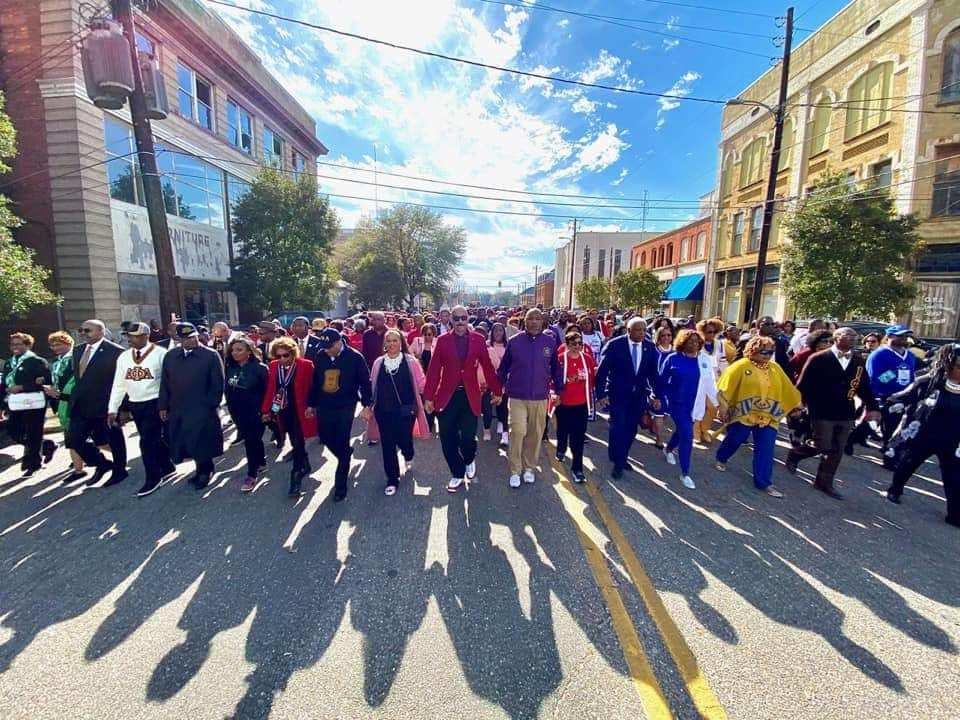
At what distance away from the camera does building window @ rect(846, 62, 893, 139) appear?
16.5 m

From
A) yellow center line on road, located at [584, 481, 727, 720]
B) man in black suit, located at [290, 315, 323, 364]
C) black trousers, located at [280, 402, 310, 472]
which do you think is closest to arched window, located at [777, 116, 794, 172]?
man in black suit, located at [290, 315, 323, 364]

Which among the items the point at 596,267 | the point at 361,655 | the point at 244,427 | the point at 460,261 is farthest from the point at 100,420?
the point at 596,267

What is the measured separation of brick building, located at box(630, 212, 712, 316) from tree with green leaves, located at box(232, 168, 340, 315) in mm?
24462

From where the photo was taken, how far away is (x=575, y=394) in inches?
197

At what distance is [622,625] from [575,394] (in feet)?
8.70

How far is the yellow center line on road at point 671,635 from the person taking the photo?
2.15m

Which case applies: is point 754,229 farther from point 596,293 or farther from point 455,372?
point 455,372

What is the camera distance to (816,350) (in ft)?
17.3

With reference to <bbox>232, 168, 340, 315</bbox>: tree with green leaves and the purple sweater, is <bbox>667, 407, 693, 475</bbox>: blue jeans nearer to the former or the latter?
the purple sweater

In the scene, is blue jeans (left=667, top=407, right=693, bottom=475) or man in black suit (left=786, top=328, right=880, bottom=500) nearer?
man in black suit (left=786, top=328, right=880, bottom=500)

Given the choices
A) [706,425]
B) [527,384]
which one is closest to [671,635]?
[527,384]

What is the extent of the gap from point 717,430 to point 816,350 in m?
2.36

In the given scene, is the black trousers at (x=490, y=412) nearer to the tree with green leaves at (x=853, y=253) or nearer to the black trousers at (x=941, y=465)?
the black trousers at (x=941, y=465)

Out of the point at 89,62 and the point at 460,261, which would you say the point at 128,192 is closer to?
the point at 89,62
